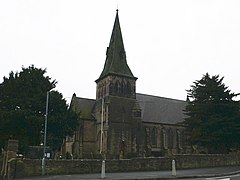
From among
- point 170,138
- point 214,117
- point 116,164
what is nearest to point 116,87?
point 170,138

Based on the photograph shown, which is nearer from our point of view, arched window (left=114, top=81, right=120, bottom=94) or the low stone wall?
the low stone wall

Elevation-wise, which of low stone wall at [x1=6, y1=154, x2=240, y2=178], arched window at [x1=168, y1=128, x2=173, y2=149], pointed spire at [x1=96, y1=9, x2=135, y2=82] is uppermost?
pointed spire at [x1=96, y1=9, x2=135, y2=82]

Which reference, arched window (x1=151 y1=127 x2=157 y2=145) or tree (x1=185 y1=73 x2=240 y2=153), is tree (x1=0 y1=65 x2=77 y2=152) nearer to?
tree (x1=185 y1=73 x2=240 y2=153)

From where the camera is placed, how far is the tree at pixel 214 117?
32719mm


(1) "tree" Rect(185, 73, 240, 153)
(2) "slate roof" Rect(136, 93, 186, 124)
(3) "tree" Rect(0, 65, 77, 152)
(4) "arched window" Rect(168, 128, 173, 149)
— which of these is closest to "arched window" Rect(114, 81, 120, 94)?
(2) "slate roof" Rect(136, 93, 186, 124)

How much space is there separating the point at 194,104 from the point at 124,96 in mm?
16374

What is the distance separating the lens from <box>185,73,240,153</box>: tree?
3272cm

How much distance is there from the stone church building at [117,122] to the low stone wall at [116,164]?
1946 centimetres

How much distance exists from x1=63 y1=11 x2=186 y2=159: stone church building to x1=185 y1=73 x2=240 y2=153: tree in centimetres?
987

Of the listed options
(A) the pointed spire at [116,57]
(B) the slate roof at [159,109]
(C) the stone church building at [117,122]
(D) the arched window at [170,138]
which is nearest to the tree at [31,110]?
(C) the stone church building at [117,122]

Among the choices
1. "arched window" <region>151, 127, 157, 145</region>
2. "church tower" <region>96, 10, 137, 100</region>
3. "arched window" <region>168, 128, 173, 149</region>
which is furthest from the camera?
"arched window" <region>168, 128, 173, 149</region>

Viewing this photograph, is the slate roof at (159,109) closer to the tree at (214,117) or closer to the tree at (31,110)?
the tree at (214,117)

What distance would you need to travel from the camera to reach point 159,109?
5906 centimetres

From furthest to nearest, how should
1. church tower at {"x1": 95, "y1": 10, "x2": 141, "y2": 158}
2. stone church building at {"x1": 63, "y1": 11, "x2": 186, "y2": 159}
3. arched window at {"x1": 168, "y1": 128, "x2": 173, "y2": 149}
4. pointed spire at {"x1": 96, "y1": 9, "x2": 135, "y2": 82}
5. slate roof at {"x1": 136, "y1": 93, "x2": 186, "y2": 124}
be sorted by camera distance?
arched window at {"x1": 168, "y1": 128, "x2": 173, "y2": 149}
slate roof at {"x1": 136, "y1": 93, "x2": 186, "y2": 124}
pointed spire at {"x1": 96, "y1": 9, "x2": 135, "y2": 82}
stone church building at {"x1": 63, "y1": 11, "x2": 186, "y2": 159}
church tower at {"x1": 95, "y1": 10, "x2": 141, "y2": 158}
